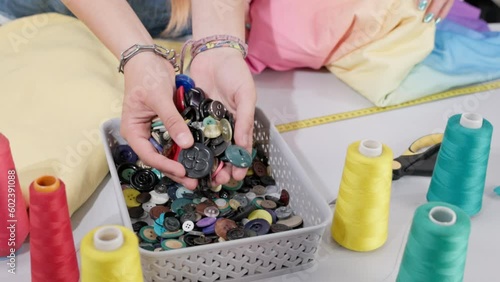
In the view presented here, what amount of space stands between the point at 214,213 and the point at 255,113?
232mm

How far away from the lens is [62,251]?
0.78m

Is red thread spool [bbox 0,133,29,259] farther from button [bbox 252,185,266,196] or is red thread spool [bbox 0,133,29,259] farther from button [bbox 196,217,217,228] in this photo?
button [bbox 252,185,266,196]

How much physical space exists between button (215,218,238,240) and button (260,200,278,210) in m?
0.07

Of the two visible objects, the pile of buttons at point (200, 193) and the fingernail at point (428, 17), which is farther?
the fingernail at point (428, 17)

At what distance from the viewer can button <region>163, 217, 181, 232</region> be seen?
2.96 ft

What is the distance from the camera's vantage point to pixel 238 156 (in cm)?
96

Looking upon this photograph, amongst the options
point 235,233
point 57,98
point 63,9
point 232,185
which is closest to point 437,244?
point 235,233

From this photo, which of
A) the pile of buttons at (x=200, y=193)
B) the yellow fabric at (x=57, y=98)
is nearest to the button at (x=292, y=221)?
the pile of buttons at (x=200, y=193)

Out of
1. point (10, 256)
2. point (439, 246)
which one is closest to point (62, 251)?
point (10, 256)

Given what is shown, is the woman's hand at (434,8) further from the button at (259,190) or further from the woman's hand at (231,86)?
the button at (259,190)

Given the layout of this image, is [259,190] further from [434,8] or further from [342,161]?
[434,8]

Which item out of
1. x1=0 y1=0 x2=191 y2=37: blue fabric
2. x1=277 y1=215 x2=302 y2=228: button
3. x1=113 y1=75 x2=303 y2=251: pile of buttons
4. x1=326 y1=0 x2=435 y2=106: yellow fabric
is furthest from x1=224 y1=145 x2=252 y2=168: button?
x1=0 y1=0 x2=191 y2=37: blue fabric

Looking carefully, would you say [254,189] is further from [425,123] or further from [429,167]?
[425,123]

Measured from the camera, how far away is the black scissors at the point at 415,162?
107 cm
